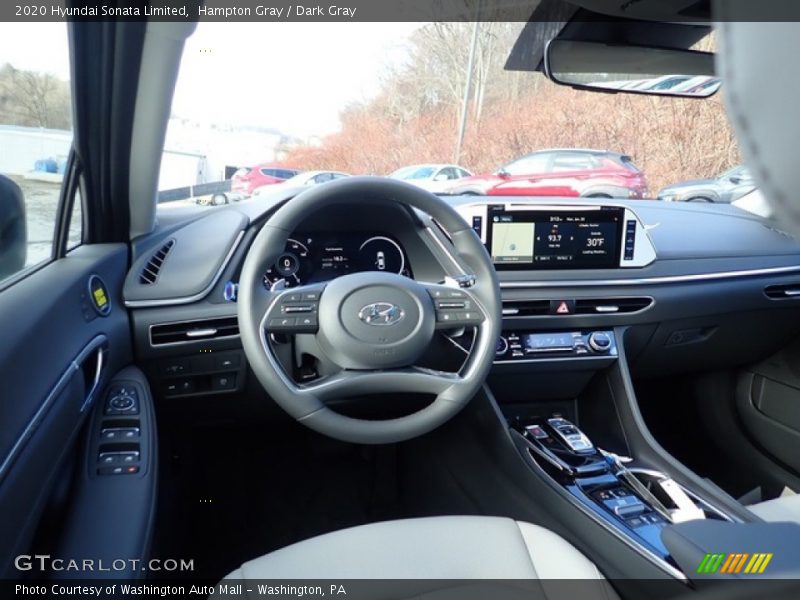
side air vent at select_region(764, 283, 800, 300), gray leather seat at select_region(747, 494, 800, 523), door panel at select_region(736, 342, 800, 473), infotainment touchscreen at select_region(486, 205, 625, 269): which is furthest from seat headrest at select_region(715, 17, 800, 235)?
door panel at select_region(736, 342, 800, 473)

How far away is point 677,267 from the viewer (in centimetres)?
261

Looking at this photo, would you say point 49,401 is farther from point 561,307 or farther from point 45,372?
point 561,307

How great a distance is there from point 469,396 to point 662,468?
952mm

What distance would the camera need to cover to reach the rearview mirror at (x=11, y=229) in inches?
64.7

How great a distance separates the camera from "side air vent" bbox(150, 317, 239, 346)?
79.7 inches

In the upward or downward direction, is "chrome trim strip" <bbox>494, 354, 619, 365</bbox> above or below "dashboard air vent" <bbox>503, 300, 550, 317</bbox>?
below

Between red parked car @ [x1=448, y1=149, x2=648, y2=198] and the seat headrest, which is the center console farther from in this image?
the seat headrest

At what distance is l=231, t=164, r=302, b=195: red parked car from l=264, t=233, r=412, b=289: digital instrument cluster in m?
0.40

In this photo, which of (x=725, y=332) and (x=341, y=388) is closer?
(x=341, y=388)

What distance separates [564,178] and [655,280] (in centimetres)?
64

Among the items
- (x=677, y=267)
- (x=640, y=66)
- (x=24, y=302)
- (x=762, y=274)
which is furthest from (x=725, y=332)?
(x=24, y=302)

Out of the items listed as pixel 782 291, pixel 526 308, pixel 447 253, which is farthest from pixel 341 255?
pixel 782 291

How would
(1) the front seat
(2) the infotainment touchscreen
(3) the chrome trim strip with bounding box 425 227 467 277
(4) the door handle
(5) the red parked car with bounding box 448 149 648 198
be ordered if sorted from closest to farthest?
(1) the front seat, (4) the door handle, (3) the chrome trim strip with bounding box 425 227 467 277, (2) the infotainment touchscreen, (5) the red parked car with bounding box 448 149 648 198

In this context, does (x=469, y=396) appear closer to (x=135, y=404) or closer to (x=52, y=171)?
(x=135, y=404)
